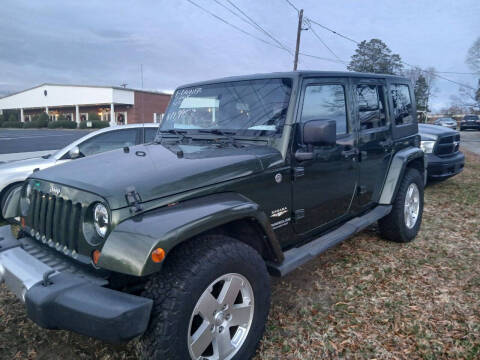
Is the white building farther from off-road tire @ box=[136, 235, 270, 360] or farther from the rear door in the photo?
off-road tire @ box=[136, 235, 270, 360]

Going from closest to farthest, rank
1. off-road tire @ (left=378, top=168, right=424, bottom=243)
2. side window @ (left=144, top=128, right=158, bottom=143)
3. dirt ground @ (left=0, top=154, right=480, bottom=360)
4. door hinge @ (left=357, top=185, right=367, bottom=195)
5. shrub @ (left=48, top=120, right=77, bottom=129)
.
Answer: dirt ground @ (left=0, top=154, right=480, bottom=360)
door hinge @ (left=357, top=185, right=367, bottom=195)
off-road tire @ (left=378, top=168, right=424, bottom=243)
side window @ (left=144, top=128, right=158, bottom=143)
shrub @ (left=48, top=120, right=77, bottom=129)

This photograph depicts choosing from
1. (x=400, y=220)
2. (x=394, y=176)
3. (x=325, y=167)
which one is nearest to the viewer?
(x=325, y=167)

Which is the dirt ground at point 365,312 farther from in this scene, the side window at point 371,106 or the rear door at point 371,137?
the side window at point 371,106

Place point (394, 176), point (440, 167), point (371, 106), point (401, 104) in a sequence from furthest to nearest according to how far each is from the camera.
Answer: point (440, 167) → point (401, 104) → point (394, 176) → point (371, 106)

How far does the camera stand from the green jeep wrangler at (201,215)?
1.84m

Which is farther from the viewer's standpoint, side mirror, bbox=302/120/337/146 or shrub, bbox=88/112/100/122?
shrub, bbox=88/112/100/122

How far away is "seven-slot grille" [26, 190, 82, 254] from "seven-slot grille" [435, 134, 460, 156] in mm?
6884

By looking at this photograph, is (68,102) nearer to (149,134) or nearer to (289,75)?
(149,134)

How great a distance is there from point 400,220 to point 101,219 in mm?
3433

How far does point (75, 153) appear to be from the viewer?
539 centimetres

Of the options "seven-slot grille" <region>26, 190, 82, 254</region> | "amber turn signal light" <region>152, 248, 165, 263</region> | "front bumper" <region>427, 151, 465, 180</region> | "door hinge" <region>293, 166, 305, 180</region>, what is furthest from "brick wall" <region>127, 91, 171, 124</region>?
"front bumper" <region>427, 151, 465, 180</region>

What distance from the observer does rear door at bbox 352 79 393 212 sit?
3.66 metres

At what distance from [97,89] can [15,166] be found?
40982mm

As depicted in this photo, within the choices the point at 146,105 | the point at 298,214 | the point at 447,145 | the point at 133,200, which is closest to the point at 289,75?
the point at 298,214
